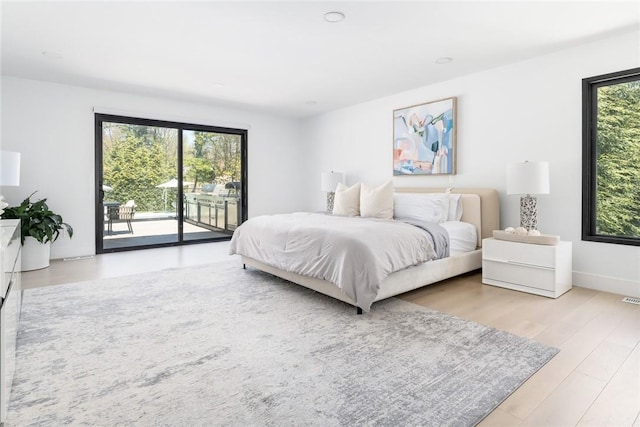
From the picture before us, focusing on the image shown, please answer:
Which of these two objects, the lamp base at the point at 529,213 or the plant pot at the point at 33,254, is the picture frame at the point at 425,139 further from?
the plant pot at the point at 33,254

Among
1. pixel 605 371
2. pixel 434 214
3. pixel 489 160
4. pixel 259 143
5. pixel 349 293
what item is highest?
pixel 259 143

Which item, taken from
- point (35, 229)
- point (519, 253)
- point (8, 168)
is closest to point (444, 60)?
point (519, 253)

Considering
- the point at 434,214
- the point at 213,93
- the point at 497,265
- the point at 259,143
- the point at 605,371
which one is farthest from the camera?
the point at 259,143

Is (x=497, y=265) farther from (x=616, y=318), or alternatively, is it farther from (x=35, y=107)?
(x=35, y=107)

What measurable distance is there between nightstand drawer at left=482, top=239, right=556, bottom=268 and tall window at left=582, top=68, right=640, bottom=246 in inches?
28.1

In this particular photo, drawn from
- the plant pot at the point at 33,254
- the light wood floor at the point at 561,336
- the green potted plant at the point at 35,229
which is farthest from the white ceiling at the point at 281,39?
the light wood floor at the point at 561,336

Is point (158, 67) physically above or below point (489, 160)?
above

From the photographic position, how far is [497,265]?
3.65 metres

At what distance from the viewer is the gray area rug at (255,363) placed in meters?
1.63

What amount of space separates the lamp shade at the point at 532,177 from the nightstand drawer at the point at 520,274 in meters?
0.75

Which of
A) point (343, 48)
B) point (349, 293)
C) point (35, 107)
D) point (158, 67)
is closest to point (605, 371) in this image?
point (349, 293)

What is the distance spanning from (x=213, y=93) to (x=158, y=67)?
49.1 inches

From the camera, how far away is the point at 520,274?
11.4ft

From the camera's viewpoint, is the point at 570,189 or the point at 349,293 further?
the point at 570,189
